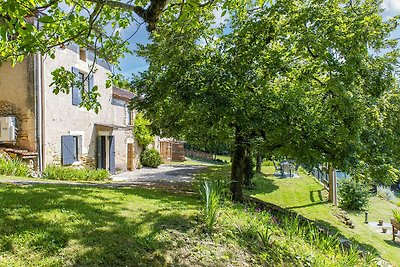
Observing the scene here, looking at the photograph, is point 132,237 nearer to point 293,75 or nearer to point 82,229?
point 82,229

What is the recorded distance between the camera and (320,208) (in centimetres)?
1347

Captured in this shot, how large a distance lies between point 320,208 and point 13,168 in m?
12.0

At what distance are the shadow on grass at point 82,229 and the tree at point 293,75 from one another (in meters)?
3.69

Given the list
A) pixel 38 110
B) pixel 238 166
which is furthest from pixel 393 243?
pixel 38 110

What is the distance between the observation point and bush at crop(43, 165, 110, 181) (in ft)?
42.1

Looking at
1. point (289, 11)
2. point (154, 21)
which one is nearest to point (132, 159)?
point (289, 11)

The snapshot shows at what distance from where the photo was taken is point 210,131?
1040 centimetres

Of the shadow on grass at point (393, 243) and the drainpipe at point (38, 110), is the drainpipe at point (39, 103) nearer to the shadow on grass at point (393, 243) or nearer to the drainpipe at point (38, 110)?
the drainpipe at point (38, 110)

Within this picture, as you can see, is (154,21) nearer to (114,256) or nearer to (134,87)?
(114,256)

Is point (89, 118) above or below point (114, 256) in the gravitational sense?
above

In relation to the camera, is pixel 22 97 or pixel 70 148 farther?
pixel 70 148

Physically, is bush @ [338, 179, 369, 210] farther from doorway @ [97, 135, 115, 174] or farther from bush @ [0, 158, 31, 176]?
bush @ [0, 158, 31, 176]

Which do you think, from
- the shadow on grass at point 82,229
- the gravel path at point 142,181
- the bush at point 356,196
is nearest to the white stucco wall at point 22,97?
the gravel path at point 142,181

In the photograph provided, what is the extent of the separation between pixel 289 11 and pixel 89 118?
40.6 ft
